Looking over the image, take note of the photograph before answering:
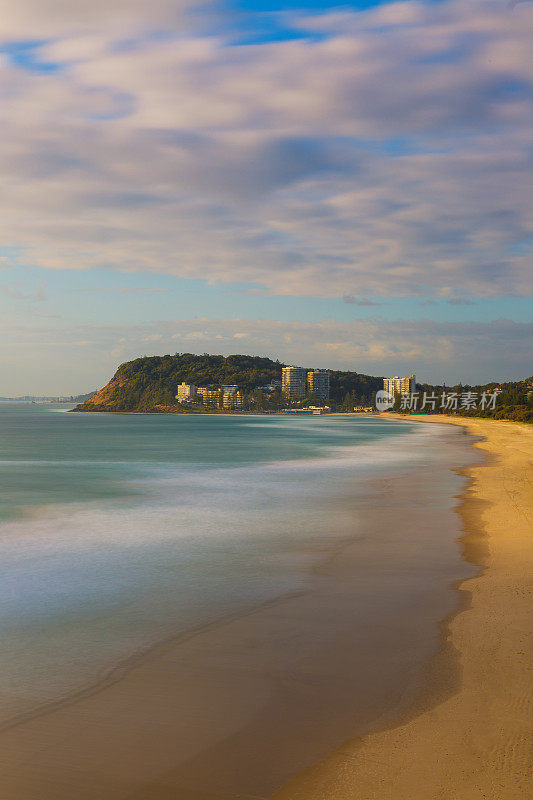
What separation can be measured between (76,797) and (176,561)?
9.72 m

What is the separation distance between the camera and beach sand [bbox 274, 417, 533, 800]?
207 inches

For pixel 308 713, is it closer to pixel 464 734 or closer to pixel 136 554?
pixel 464 734

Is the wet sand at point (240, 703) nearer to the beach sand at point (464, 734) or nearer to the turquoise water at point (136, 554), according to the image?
the beach sand at point (464, 734)

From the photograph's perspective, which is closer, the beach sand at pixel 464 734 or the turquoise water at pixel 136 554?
the beach sand at pixel 464 734

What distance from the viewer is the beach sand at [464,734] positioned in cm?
525

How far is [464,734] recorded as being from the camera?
6.08 metres

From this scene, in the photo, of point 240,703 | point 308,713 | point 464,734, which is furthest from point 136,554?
point 464,734

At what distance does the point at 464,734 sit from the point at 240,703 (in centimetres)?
246

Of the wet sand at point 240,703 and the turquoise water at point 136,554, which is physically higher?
the wet sand at point 240,703

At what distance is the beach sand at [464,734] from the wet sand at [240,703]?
0.66 feet

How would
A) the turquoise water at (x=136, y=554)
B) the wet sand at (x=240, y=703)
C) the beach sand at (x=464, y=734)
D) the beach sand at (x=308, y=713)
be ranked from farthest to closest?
the turquoise water at (x=136, y=554)
the wet sand at (x=240, y=703)
the beach sand at (x=308, y=713)
the beach sand at (x=464, y=734)

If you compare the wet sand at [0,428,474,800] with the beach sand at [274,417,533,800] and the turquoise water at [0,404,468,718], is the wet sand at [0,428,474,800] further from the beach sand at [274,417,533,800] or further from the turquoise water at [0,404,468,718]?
the turquoise water at [0,404,468,718]

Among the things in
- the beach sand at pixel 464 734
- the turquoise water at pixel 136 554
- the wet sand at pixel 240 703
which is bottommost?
the turquoise water at pixel 136 554

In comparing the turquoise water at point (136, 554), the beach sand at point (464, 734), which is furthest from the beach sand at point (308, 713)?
the turquoise water at point (136, 554)
